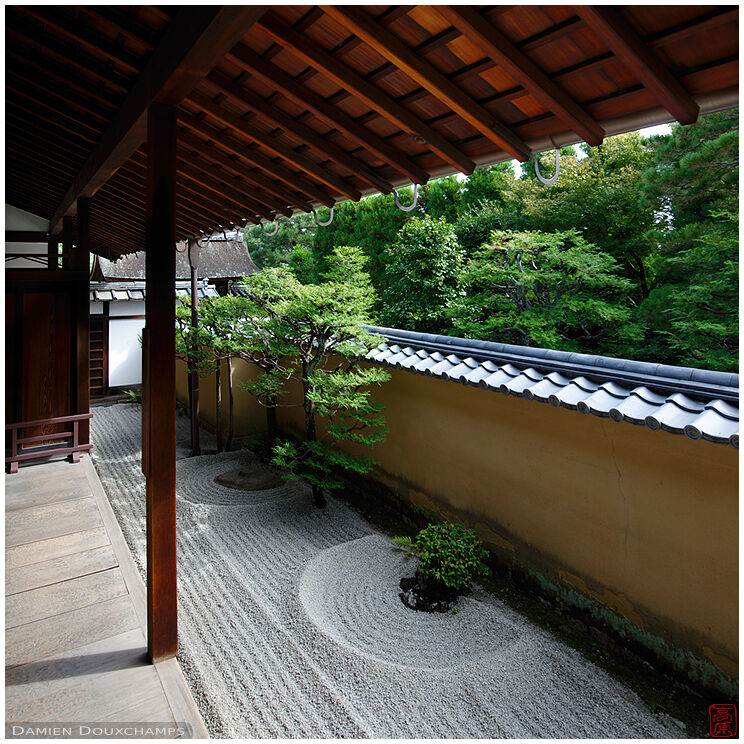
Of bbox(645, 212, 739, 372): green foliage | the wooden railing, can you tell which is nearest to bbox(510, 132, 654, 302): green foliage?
bbox(645, 212, 739, 372): green foliage

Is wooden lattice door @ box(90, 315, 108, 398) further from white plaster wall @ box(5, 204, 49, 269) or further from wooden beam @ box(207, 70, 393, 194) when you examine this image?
wooden beam @ box(207, 70, 393, 194)

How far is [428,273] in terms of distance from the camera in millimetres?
12359

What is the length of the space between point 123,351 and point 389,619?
488 inches

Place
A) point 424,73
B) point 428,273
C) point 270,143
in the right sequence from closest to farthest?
point 424,73 < point 270,143 < point 428,273

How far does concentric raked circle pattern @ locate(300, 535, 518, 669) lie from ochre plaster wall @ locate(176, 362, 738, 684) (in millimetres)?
788

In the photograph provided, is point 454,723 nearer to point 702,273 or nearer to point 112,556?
point 112,556

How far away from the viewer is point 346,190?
11.5ft

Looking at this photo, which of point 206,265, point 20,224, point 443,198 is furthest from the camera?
point 443,198

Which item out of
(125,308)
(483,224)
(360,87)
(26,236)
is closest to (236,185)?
(360,87)

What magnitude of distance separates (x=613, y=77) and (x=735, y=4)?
0.42 metres

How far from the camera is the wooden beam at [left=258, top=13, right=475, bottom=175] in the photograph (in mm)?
2229

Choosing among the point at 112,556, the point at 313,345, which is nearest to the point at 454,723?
the point at 112,556

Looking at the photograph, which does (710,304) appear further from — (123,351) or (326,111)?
(123,351)

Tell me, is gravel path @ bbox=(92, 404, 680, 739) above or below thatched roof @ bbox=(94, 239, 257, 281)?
below
